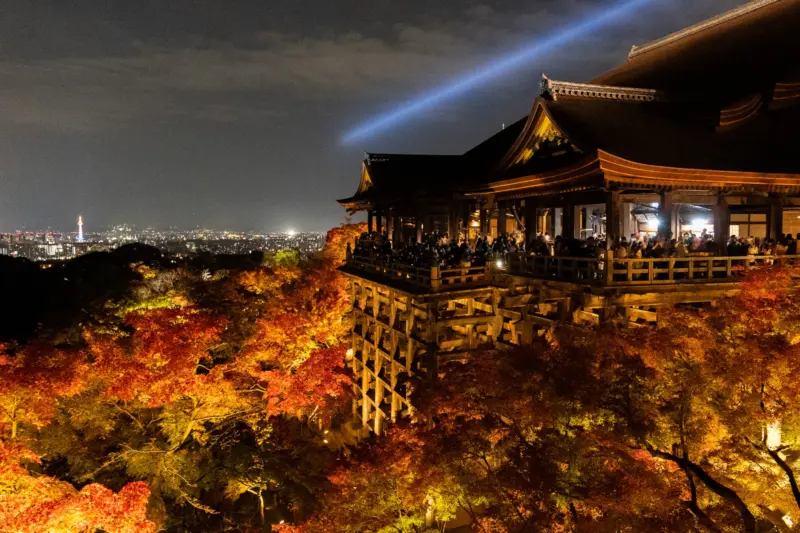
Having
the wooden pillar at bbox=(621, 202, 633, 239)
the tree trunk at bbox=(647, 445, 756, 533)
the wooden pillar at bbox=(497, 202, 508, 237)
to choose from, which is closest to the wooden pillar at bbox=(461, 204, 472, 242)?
the wooden pillar at bbox=(497, 202, 508, 237)

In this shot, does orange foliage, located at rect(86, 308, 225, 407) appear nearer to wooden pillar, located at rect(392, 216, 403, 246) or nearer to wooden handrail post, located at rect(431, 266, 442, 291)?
wooden handrail post, located at rect(431, 266, 442, 291)

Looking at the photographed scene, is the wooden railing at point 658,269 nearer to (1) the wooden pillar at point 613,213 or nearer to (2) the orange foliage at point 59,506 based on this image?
(1) the wooden pillar at point 613,213

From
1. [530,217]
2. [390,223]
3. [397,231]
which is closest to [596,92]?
[530,217]

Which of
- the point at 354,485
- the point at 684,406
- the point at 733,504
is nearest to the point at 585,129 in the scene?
the point at 684,406

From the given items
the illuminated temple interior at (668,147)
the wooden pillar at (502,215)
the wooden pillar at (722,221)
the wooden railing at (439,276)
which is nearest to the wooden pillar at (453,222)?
the illuminated temple interior at (668,147)

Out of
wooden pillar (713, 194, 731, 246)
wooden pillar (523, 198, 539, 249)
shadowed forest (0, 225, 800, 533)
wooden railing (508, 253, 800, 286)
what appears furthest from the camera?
wooden pillar (523, 198, 539, 249)

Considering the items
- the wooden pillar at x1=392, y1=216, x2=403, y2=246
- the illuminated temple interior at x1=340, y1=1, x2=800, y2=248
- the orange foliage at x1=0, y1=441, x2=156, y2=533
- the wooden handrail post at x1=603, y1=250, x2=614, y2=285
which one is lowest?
the orange foliage at x1=0, y1=441, x2=156, y2=533

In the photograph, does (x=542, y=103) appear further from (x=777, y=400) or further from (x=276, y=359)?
(x=276, y=359)
